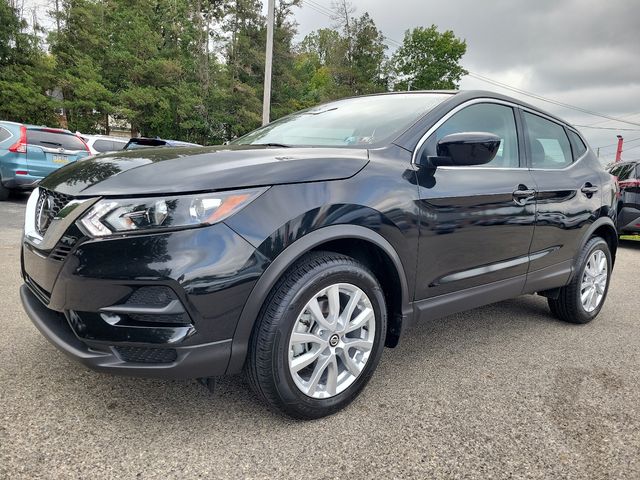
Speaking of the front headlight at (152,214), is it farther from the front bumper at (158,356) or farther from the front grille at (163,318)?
the front bumper at (158,356)

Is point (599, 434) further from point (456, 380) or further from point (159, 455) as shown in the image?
point (159, 455)

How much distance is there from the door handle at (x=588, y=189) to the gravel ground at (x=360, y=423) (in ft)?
4.02

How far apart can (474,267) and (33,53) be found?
2989 cm

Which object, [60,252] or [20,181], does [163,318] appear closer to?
[60,252]

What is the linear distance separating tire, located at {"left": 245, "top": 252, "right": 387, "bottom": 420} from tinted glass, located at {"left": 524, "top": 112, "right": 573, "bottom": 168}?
177cm

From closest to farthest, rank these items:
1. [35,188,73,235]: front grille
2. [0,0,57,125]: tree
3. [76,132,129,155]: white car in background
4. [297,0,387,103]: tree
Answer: [35,188,73,235]: front grille, [76,132,129,155]: white car in background, [0,0,57,125]: tree, [297,0,387,103]: tree

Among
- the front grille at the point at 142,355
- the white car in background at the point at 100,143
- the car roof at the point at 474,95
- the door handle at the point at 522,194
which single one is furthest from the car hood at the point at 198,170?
the white car in background at the point at 100,143

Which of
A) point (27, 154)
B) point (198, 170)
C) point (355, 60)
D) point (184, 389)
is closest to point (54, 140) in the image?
point (27, 154)

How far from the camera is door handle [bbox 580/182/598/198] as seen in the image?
3.54 metres

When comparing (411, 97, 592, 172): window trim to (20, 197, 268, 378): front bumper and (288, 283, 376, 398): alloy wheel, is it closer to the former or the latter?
(288, 283, 376, 398): alloy wheel

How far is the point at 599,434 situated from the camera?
85.6 inches

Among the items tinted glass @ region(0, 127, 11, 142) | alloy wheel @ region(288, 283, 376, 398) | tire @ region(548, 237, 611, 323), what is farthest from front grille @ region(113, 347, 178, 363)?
tinted glass @ region(0, 127, 11, 142)

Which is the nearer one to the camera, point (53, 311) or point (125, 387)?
point (53, 311)

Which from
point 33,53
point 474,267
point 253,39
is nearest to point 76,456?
point 474,267
